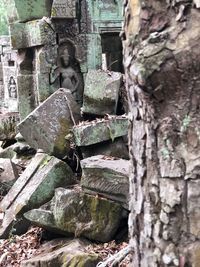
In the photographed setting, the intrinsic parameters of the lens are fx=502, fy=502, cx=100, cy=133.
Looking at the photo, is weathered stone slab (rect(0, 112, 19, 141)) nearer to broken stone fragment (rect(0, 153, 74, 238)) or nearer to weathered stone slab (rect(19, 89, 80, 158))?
weathered stone slab (rect(19, 89, 80, 158))

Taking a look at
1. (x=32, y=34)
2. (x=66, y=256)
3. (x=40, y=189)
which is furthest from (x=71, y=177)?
(x=32, y=34)

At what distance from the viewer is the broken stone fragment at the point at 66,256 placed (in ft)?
12.2

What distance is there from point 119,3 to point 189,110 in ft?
19.7

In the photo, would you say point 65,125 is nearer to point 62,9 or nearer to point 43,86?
point 43,86

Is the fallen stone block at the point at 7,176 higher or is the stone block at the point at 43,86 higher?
the stone block at the point at 43,86

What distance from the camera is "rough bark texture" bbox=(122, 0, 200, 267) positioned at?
172 centimetres

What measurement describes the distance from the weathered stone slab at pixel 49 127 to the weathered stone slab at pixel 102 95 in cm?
37

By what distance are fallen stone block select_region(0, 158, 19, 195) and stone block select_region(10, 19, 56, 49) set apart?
5.87ft

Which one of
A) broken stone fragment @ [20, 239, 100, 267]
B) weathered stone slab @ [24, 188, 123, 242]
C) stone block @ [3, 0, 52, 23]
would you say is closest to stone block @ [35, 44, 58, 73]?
stone block @ [3, 0, 52, 23]

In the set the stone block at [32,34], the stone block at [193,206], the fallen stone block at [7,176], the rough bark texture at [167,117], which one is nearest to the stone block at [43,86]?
the stone block at [32,34]

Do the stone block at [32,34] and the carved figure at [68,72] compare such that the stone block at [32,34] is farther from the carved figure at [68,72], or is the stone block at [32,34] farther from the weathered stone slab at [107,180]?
the weathered stone slab at [107,180]

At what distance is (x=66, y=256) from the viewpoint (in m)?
3.83

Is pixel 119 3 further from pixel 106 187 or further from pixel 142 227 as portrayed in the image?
pixel 142 227

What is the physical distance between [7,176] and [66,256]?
84.8 inches
